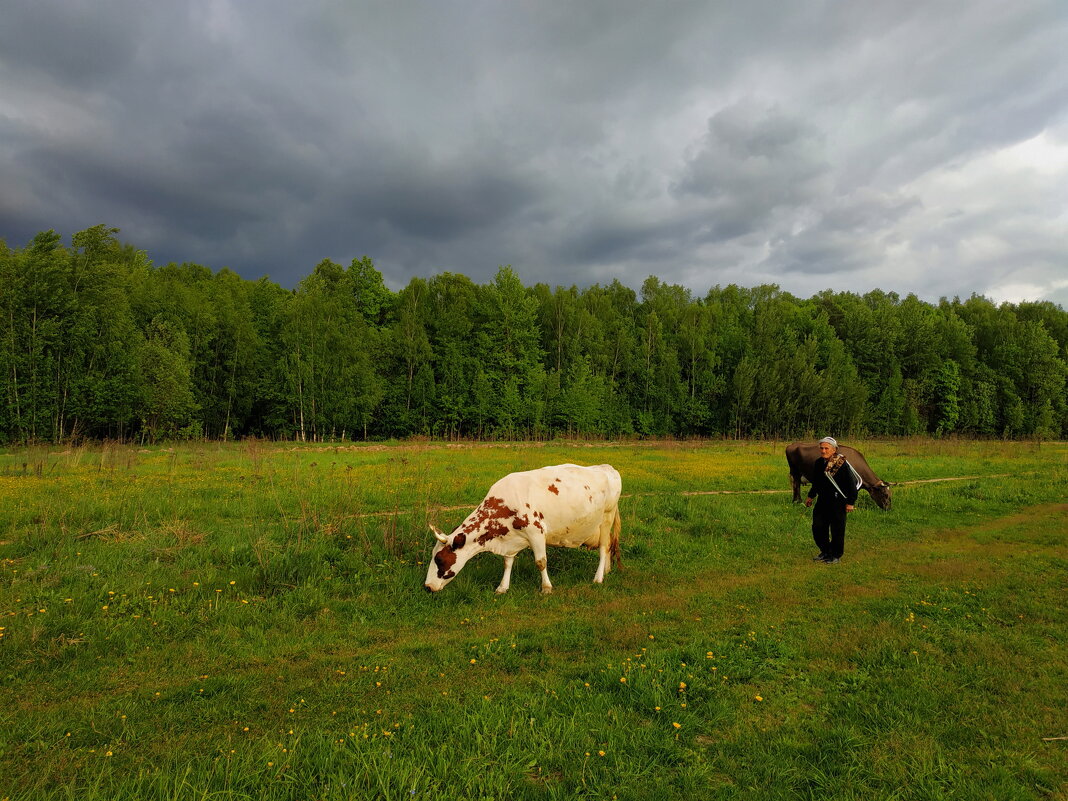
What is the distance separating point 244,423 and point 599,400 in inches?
1454

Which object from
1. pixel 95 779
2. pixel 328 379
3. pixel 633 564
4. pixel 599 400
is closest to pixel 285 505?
pixel 633 564

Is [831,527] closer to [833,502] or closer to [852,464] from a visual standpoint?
[833,502]

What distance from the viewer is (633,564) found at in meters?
10.8

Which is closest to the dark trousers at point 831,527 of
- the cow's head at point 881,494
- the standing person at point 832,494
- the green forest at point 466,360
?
the standing person at point 832,494

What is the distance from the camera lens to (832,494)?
10695 mm

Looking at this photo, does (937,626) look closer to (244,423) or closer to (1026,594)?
(1026,594)

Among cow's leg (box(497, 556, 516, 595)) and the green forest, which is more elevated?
the green forest

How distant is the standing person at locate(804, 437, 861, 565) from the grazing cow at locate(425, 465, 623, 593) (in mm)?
4291

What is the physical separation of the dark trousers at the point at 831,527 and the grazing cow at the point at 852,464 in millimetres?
6118

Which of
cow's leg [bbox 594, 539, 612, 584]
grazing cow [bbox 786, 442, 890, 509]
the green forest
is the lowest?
cow's leg [bbox 594, 539, 612, 584]

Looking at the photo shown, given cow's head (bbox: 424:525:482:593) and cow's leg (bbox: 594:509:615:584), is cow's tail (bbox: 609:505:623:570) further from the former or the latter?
cow's head (bbox: 424:525:482:593)

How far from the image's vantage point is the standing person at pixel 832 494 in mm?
10531

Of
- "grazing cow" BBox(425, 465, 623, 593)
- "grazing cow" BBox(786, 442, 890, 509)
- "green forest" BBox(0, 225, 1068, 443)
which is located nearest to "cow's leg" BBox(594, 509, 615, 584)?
"grazing cow" BBox(425, 465, 623, 593)

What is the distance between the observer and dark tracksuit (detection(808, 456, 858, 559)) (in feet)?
34.7
